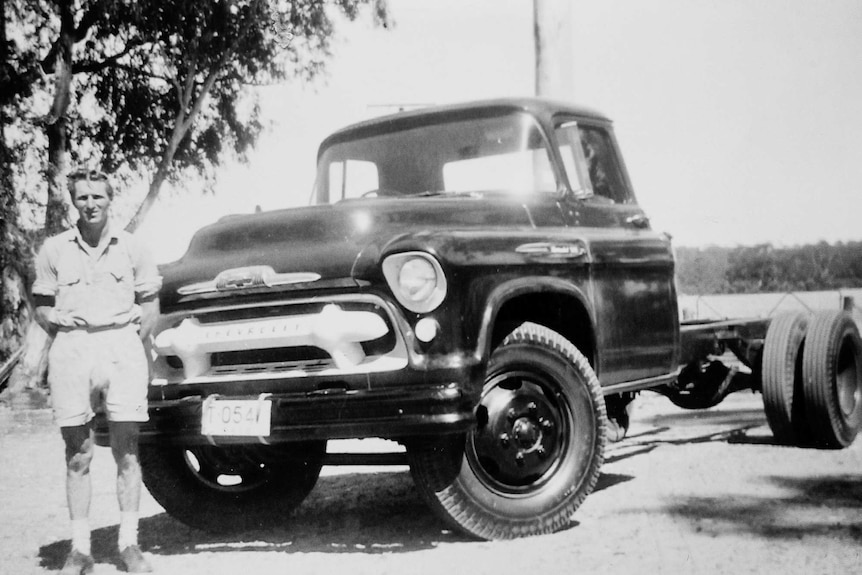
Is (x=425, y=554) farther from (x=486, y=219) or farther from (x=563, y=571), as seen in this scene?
(x=486, y=219)

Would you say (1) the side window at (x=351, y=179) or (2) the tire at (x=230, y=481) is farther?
(1) the side window at (x=351, y=179)

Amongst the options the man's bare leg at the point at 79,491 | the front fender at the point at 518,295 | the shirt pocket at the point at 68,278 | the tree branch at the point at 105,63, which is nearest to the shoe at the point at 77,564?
the man's bare leg at the point at 79,491

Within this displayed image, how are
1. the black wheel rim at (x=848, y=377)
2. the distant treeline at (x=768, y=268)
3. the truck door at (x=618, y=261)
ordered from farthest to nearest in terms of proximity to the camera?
the distant treeline at (x=768, y=268), the black wheel rim at (x=848, y=377), the truck door at (x=618, y=261)

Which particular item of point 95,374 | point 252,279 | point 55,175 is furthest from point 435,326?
point 55,175

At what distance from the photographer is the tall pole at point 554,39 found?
9695mm

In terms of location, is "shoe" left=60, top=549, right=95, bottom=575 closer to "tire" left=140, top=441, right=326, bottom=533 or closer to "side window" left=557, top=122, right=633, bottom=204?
"tire" left=140, top=441, right=326, bottom=533

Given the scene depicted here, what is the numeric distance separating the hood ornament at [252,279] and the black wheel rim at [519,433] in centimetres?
95

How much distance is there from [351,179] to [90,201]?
2153 mm

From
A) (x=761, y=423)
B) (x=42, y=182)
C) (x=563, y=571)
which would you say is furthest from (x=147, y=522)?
(x=42, y=182)

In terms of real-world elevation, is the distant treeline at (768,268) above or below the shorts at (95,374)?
below

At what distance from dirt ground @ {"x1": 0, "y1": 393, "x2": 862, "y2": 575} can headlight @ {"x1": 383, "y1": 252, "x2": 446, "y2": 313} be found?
106 centimetres

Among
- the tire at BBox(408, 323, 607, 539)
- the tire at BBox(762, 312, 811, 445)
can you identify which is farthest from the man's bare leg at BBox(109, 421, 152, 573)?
the tire at BBox(762, 312, 811, 445)

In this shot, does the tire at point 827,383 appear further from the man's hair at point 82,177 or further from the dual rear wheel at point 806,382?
the man's hair at point 82,177

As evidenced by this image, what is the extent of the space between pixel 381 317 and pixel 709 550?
5.46ft
